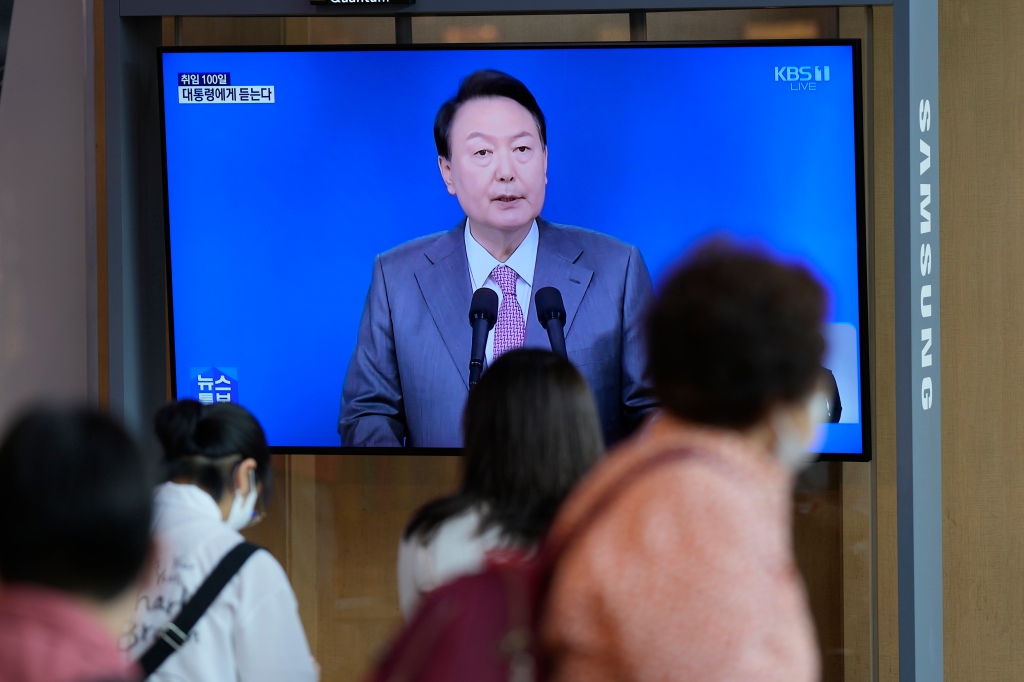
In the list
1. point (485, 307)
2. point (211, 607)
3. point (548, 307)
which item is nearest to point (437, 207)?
point (485, 307)

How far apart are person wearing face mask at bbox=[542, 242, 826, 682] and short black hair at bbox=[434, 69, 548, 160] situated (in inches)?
115

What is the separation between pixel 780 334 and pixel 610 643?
15.7 inches

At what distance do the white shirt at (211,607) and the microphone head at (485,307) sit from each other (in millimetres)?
1937

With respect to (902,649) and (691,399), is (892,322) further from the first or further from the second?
(691,399)

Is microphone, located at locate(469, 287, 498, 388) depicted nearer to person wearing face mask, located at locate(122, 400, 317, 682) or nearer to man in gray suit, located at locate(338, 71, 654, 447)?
man in gray suit, located at locate(338, 71, 654, 447)

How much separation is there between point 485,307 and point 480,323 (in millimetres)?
62

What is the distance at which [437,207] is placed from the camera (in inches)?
170

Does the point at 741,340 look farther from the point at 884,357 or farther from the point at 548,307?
the point at 884,357

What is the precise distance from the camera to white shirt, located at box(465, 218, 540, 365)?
430 centimetres

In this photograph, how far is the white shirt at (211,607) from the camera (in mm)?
2314

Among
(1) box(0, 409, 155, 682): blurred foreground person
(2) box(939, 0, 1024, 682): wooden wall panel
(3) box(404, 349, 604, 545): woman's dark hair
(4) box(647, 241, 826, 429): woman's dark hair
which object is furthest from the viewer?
(2) box(939, 0, 1024, 682): wooden wall panel

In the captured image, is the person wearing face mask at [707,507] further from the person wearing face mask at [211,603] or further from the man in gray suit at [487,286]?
the man in gray suit at [487,286]

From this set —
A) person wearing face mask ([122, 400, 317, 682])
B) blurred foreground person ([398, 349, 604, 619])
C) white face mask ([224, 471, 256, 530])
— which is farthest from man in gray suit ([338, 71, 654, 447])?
blurred foreground person ([398, 349, 604, 619])

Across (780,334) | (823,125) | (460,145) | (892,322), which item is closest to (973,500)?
(892,322)
